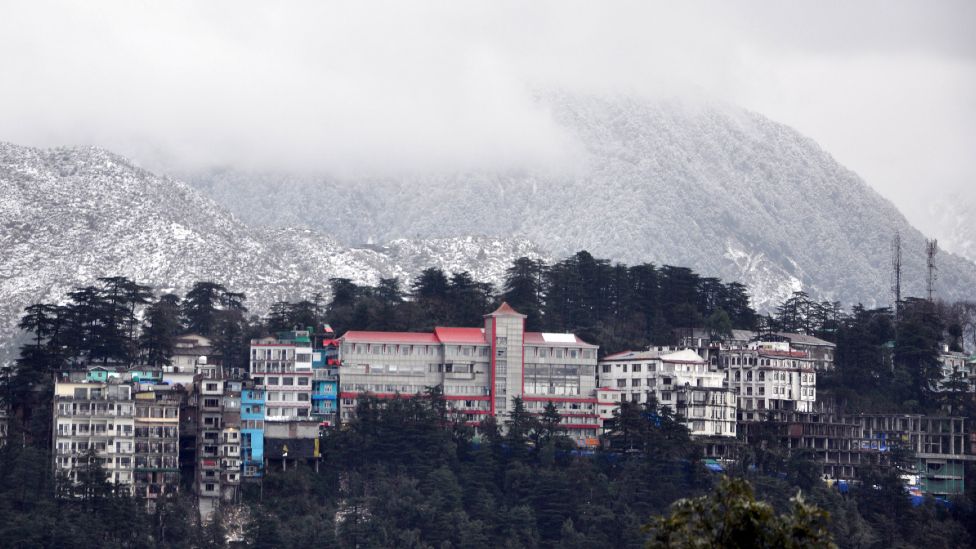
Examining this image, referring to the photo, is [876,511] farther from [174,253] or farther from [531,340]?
[174,253]

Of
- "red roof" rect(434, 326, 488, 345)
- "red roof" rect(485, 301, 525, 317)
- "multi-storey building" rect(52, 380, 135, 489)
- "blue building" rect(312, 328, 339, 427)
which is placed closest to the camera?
"multi-storey building" rect(52, 380, 135, 489)

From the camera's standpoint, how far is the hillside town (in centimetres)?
12850

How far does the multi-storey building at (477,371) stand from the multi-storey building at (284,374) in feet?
12.9

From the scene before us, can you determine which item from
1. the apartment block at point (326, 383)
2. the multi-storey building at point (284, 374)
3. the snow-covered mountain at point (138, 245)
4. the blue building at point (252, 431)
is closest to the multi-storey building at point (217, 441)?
the blue building at point (252, 431)

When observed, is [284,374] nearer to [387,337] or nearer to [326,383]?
[326,383]

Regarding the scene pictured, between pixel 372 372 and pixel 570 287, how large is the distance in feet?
79.5

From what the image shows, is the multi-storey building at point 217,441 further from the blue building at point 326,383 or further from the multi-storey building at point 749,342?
the multi-storey building at point 749,342

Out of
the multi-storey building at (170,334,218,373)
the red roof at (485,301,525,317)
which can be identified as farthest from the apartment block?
the red roof at (485,301,525,317)

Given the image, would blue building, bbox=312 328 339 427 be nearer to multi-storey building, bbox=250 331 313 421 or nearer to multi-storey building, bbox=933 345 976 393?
multi-storey building, bbox=250 331 313 421

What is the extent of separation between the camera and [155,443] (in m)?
129

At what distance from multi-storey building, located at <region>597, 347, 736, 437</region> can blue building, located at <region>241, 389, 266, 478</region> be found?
2547 cm

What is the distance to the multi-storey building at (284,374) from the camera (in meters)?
136

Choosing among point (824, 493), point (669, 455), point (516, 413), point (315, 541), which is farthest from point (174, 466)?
point (824, 493)

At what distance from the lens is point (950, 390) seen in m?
158
